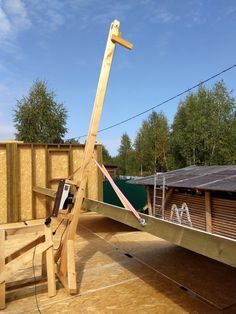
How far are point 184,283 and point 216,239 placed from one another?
2.19 metres

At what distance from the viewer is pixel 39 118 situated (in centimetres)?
2717

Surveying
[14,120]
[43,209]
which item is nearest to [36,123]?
[14,120]

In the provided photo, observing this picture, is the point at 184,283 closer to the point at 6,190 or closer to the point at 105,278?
the point at 105,278

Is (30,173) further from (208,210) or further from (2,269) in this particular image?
(2,269)

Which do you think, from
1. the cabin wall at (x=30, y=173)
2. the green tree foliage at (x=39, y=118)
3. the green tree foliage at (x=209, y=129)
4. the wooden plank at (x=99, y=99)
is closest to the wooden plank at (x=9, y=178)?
the cabin wall at (x=30, y=173)

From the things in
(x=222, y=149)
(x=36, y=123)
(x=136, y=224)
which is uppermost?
(x=36, y=123)

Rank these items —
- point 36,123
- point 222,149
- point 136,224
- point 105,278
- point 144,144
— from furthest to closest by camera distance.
Answer: point 144,144, point 222,149, point 36,123, point 105,278, point 136,224

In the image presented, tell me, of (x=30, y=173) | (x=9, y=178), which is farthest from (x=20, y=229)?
(x=30, y=173)

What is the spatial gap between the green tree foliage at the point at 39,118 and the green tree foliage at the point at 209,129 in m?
12.6

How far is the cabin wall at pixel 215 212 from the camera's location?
6617mm

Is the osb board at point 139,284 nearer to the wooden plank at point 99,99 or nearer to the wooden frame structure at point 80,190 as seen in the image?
the wooden frame structure at point 80,190

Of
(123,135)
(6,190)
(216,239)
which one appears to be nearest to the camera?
(216,239)

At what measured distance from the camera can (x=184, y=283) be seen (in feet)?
15.4

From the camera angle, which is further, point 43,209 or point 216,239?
point 43,209
